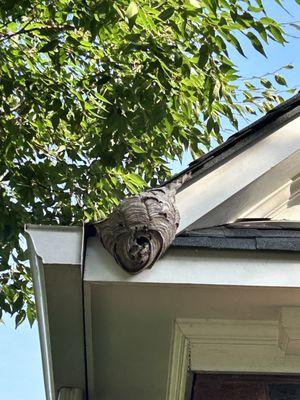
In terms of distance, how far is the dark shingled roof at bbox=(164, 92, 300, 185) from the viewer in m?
2.94

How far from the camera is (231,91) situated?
653 centimetres

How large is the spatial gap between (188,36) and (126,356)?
9.68ft

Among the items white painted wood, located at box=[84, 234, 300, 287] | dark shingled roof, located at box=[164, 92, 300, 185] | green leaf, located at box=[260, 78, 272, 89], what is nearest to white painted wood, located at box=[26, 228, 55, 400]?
white painted wood, located at box=[84, 234, 300, 287]

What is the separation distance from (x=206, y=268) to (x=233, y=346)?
478 millimetres

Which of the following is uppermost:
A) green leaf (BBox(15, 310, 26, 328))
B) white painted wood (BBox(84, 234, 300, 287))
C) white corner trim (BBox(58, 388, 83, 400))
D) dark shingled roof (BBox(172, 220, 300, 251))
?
dark shingled roof (BBox(172, 220, 300, 251))

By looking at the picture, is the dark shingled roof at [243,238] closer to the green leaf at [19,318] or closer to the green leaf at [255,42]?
the green leaf at [255,42]

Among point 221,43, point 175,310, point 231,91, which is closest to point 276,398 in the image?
point 175,310

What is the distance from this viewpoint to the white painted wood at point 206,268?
105 inches

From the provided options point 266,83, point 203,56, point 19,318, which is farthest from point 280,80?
point 19,318

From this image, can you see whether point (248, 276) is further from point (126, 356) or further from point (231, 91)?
point (231, 91)

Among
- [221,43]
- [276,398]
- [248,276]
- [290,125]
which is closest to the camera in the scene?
[248,276]

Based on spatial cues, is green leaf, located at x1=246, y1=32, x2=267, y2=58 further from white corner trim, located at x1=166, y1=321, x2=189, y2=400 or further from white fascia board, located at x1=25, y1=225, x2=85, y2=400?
white fascia board, located at x1=25, y1=225, x2=85, y2=400

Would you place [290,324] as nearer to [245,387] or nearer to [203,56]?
[245,387]

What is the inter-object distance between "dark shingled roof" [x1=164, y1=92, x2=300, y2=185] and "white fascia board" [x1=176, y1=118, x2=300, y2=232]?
2cm
